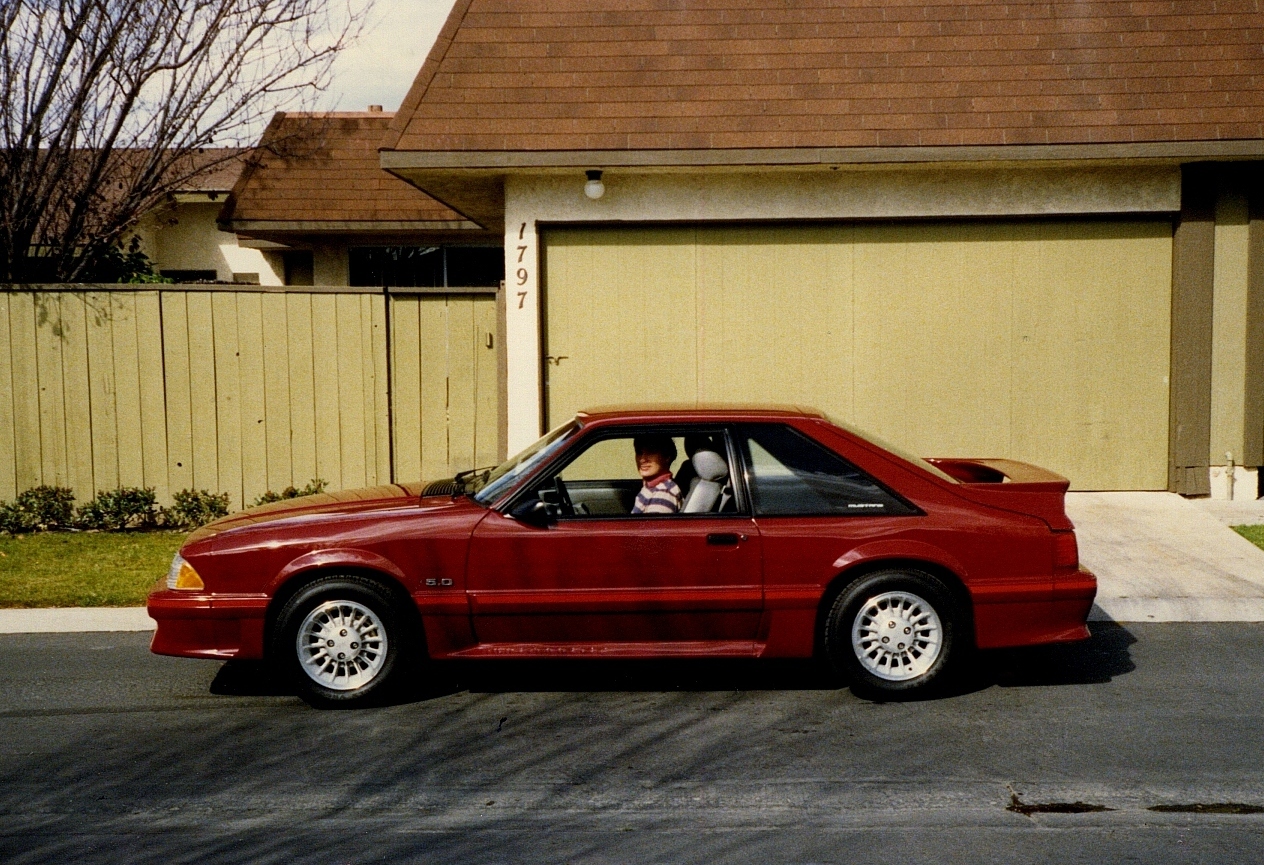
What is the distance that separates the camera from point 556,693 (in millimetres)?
6949

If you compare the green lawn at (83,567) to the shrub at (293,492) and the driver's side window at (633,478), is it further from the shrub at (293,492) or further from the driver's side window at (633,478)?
the driver's side window at (633,478)

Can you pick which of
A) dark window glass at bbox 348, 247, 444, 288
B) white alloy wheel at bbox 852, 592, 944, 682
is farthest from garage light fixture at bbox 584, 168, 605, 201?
dark window glass at bbox 348, 247, 444, 288

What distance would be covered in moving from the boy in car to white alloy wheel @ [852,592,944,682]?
45.3 inches

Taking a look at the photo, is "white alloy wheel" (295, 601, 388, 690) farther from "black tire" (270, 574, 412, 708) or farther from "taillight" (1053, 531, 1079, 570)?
"taillight" (1053, 531, 1079, 570)

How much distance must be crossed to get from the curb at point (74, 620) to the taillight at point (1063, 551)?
18.7ft

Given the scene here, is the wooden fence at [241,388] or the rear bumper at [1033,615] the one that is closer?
the rear bumper at [1033,615]

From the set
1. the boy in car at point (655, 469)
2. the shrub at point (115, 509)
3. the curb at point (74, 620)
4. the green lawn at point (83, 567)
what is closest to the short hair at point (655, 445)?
the boy in car at point (655, 469)

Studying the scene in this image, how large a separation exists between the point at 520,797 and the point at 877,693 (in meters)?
2.12

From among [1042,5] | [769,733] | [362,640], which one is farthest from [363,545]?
[1042,5]

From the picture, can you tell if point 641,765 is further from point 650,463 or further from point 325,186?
point 325,186

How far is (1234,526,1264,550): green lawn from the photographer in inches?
402

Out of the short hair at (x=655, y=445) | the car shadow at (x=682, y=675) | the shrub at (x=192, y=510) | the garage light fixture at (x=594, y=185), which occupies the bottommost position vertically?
the car shadow at (x=682, y=675)

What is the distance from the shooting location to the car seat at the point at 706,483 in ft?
22.2

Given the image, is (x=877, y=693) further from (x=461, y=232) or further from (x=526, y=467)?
(x=461, y=232)
